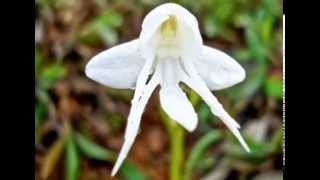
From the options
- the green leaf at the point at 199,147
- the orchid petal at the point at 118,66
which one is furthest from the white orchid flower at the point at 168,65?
the green leaf at the point at 199,147

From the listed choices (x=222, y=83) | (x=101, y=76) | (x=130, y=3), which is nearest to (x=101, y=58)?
(x=101, y=76)

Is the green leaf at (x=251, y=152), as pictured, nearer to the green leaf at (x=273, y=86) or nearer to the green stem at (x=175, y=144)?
the green leaf at (x=273, y=86)

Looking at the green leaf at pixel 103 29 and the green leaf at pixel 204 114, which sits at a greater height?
the green leaf at pixel 103 29

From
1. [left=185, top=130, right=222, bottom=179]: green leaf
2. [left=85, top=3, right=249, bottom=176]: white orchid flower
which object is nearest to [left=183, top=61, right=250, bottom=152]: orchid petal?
[left=85, top=3, right=249, bottom=176]: white orchid flower

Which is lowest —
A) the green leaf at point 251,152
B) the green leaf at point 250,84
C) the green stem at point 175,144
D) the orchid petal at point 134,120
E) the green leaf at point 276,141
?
the green leaf at point 251,152

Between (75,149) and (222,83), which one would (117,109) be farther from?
(222,83)

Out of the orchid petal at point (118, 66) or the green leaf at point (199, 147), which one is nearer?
the orchid petal at point (118, 66)
